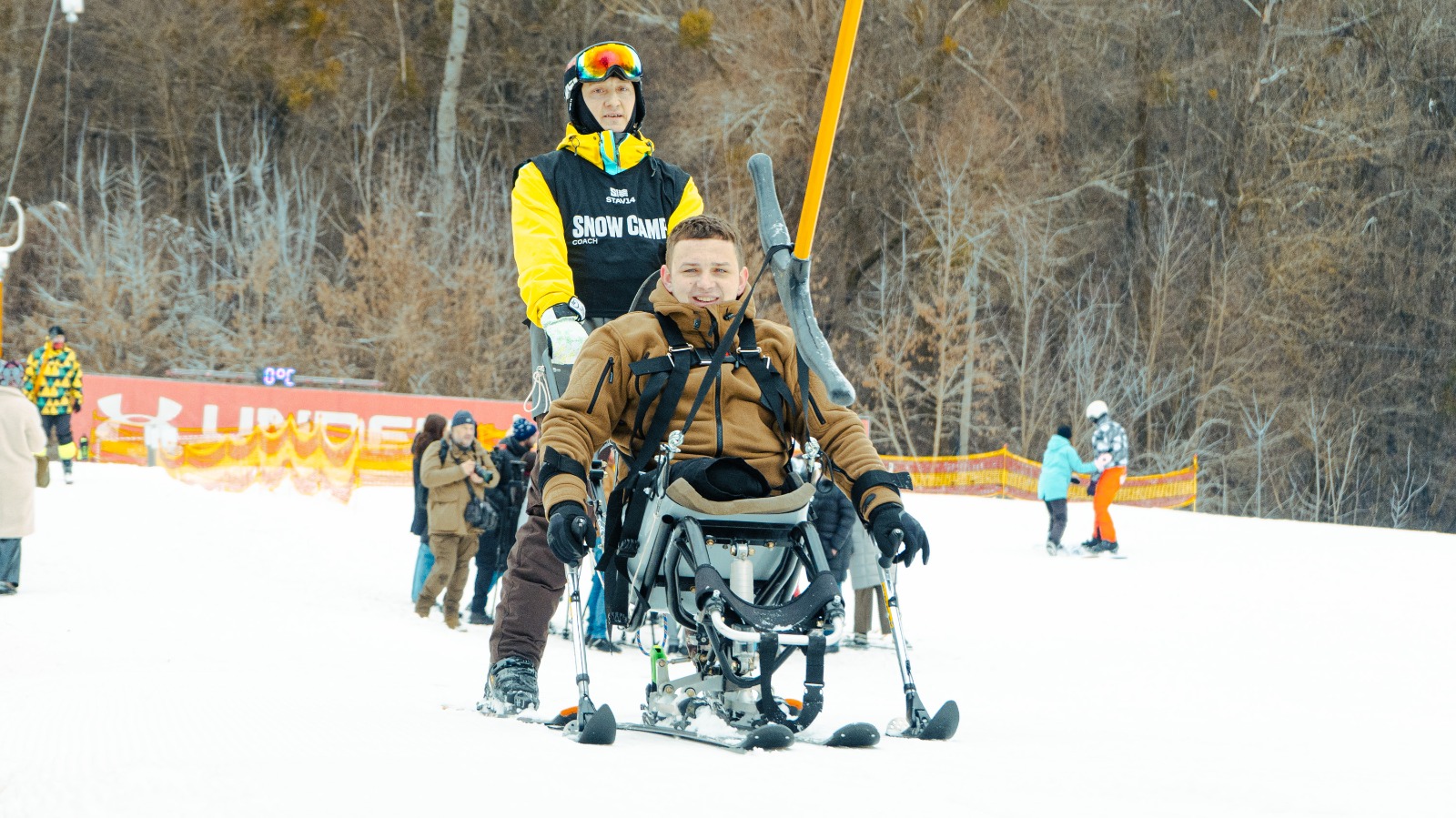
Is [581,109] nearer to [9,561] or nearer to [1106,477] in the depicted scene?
[9,561]

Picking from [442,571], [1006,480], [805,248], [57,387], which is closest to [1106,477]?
[442,571]

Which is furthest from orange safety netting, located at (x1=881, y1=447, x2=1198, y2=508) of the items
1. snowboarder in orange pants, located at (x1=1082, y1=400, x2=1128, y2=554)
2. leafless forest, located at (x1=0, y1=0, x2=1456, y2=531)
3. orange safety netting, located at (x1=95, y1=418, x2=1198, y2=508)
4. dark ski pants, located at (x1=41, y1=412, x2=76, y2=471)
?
dark ski pants, located at (x1=41, y1=412, x2=76, y2=471)

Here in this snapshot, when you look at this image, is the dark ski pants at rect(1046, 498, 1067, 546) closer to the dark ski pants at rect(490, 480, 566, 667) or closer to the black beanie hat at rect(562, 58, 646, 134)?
the black beanie hat at rect(562, 58, 646, 134)

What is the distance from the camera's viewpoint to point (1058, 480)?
16703mm

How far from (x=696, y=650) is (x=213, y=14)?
38.6m

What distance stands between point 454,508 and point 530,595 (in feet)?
20.8

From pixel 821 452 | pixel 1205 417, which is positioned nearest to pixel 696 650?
pixel 821 452

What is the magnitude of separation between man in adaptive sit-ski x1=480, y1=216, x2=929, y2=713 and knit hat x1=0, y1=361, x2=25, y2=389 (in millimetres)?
11392

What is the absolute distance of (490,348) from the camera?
3569 cm

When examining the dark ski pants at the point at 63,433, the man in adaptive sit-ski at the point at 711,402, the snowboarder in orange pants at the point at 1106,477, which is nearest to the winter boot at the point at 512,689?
the man in adaptive sit-ski at the point at 711,402

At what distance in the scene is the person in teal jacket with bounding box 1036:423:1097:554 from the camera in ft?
54.4

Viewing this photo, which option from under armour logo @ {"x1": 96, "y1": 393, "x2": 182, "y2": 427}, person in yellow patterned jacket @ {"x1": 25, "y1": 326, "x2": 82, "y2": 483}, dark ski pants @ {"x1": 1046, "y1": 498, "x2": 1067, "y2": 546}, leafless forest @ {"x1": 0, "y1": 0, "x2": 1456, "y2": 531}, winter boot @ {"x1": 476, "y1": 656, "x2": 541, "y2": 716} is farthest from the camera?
leafless forest @ {"x1": 0, "y1": 0, "x2": 1456, "y2": 531}

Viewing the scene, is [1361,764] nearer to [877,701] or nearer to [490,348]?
[877,701]

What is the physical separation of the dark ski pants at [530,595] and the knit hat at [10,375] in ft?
36.2
